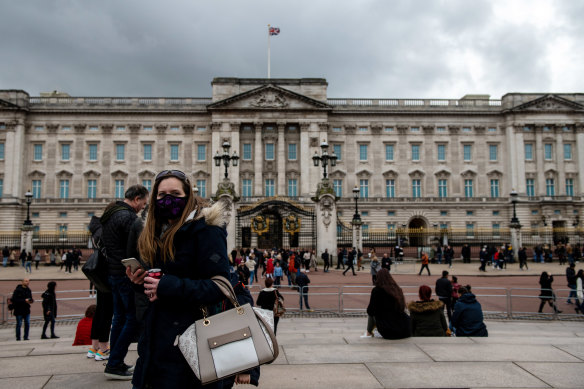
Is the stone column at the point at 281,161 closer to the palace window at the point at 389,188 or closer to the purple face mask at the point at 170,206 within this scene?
the palace window at the point at 389,188

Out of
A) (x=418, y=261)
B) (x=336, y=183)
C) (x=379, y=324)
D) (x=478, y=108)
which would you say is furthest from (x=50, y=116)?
(x=379, y=324)

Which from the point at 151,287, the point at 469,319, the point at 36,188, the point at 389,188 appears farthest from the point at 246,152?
the point at 151,287

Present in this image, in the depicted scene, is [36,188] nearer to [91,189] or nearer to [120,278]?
[91,189]

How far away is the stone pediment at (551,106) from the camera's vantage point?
180 ft

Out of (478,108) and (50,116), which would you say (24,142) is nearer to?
(50,116)

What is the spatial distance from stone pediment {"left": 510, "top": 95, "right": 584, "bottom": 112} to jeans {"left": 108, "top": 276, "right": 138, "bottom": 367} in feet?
192

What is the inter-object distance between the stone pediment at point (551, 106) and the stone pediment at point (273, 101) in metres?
24.7

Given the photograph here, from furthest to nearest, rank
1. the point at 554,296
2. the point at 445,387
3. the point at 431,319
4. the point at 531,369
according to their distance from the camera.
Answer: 1. the point at 554,296
2. the point at 431,319
3. the point at 531,369
4. the point at 445,387

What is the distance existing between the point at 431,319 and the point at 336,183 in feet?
153

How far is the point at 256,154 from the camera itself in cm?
5322

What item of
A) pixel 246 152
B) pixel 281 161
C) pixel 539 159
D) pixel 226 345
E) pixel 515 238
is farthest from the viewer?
pixel 539 159

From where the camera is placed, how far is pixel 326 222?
93.2 feet

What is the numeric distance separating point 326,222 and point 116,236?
77.3ft

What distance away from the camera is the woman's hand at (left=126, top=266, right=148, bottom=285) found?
3.38 metres
